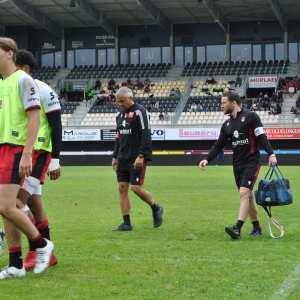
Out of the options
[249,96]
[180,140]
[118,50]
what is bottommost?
[180,140]

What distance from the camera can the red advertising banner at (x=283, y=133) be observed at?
130 ft

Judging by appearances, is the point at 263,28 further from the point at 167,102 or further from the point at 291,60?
the point at 167,102

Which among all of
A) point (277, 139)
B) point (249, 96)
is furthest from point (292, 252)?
point (249, 96)

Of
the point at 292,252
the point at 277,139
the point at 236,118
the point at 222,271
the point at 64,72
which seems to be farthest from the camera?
the point at 64,72

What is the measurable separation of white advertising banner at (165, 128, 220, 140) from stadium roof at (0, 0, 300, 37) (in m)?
9.73

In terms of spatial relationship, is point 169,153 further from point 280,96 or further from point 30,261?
point 30,261

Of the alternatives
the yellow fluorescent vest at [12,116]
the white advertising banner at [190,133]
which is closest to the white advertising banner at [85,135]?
the white advertising banner at [190,133]

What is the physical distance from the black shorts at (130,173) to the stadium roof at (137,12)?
36761 millimetres

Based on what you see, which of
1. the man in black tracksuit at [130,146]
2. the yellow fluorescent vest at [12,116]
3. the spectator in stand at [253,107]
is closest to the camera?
the yellow fluorescent vest at [12,116]

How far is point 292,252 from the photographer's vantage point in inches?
299

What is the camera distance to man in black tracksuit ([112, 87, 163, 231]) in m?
9.59

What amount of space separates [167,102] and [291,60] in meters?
11.8

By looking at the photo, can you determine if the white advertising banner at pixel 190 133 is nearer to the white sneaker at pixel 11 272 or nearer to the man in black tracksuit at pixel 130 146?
the man in black tracksuit at pixel 130 146

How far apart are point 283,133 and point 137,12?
17298 mm
